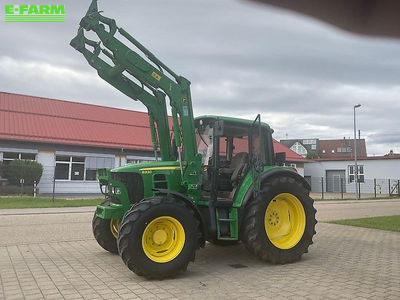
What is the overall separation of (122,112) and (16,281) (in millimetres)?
29045

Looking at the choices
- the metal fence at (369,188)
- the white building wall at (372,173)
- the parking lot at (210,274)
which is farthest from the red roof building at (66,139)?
the white building wall at (372,173)

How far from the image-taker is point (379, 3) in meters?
1.61

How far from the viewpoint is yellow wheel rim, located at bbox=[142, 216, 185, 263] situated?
17.1 feet

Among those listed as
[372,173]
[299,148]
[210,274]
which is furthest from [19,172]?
[299,148]

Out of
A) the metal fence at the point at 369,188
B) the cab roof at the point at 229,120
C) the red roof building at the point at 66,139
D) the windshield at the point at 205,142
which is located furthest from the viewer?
the metal fence at the point at 369,188

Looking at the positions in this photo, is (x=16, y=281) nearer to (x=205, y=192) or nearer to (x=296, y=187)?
(x=205, y=192)

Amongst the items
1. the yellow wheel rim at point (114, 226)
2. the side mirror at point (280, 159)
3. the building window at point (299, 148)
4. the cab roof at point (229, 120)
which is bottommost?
the yellow wheel rim at point (114, 226)

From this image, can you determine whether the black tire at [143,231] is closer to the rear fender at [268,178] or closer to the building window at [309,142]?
the rear fender at [268,178]

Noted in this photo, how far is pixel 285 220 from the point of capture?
6.61m

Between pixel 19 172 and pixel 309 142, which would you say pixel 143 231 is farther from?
pixel 309 142

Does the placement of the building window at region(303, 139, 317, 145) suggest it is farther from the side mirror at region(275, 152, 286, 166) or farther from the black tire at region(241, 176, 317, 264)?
the black tire at region(241, 176, 317, 264)

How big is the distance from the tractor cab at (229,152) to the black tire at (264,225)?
1.44 ft

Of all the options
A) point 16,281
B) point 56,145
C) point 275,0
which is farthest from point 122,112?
point 275,0

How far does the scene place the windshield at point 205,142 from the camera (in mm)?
6500
